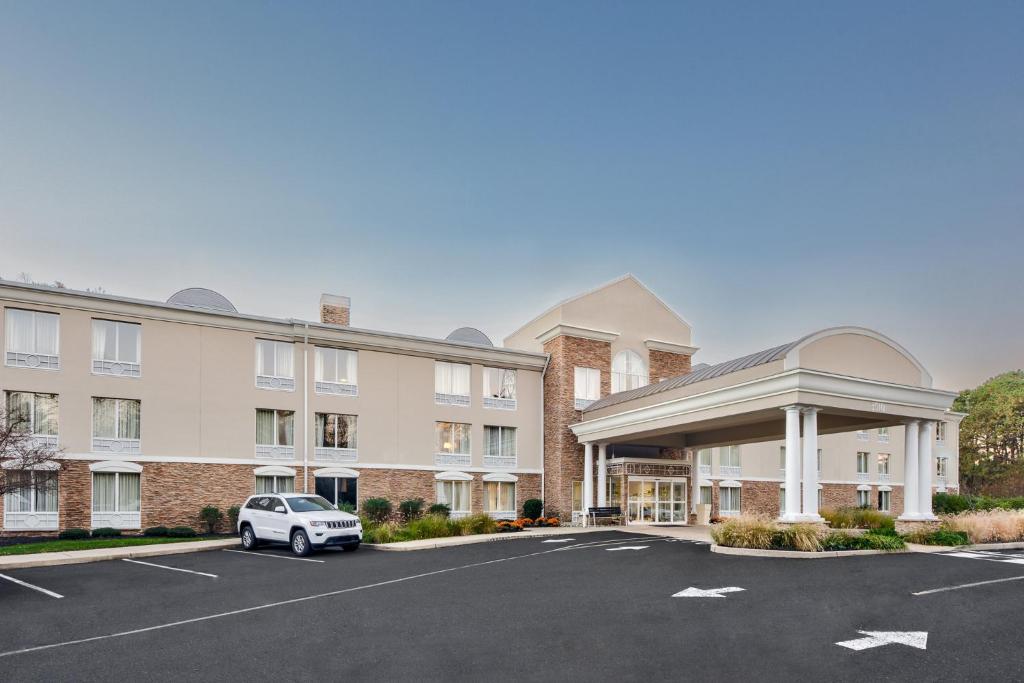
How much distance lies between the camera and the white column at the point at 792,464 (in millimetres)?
18094

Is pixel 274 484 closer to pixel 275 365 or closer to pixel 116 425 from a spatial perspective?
pixel 275 365

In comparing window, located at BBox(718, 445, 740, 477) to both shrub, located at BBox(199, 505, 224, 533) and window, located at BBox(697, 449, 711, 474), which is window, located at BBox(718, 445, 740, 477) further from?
shrub, located at BBox(199, 505, 224, 533)

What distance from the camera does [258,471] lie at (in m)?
25.6

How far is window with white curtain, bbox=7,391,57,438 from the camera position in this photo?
2211 centimetres

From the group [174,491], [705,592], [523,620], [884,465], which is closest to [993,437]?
[884,465]

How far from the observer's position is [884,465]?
4553 cm

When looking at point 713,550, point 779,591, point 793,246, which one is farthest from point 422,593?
point 793,246

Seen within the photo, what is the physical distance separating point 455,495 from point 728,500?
18084mm

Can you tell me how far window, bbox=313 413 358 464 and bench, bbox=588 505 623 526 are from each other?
10.3 metres

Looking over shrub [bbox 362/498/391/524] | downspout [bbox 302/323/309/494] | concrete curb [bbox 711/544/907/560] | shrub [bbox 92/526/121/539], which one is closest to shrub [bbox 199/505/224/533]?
shrub [bbox 92/526/121/539]

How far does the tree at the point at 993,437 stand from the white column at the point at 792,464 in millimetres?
49176

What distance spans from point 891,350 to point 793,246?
5.78 metres

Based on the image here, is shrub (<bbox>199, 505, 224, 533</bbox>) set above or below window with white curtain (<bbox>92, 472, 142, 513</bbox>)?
below

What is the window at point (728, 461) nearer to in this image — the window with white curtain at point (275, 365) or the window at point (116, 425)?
the window with white curtain at point (275, 365)
